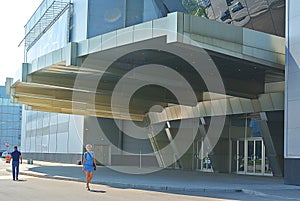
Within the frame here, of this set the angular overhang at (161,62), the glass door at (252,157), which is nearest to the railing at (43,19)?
the angular overhang at (161,62)

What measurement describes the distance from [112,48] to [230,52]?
526cm

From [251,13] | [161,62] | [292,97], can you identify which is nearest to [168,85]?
[161,62]

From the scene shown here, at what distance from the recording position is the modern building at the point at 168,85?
2061 centimetres

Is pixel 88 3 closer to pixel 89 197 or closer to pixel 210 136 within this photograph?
pixel 210 136

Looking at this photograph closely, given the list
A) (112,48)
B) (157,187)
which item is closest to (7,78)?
(112,48)

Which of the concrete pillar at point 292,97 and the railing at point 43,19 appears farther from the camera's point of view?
the railing at point 43,19

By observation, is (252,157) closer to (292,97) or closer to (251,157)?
(251,157)

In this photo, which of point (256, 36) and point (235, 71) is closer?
point (256, 36)

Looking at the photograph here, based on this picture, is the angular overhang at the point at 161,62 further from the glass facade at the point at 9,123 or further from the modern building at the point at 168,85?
the glass facade at the point at 9,123

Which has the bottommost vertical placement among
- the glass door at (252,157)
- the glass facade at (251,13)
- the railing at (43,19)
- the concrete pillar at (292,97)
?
the glass door at (252,157)

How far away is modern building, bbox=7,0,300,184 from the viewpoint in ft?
67.6

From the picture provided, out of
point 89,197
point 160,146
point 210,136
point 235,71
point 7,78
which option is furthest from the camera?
point 160,146

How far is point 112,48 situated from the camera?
21.6m

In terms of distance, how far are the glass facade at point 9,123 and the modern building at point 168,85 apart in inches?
2026
